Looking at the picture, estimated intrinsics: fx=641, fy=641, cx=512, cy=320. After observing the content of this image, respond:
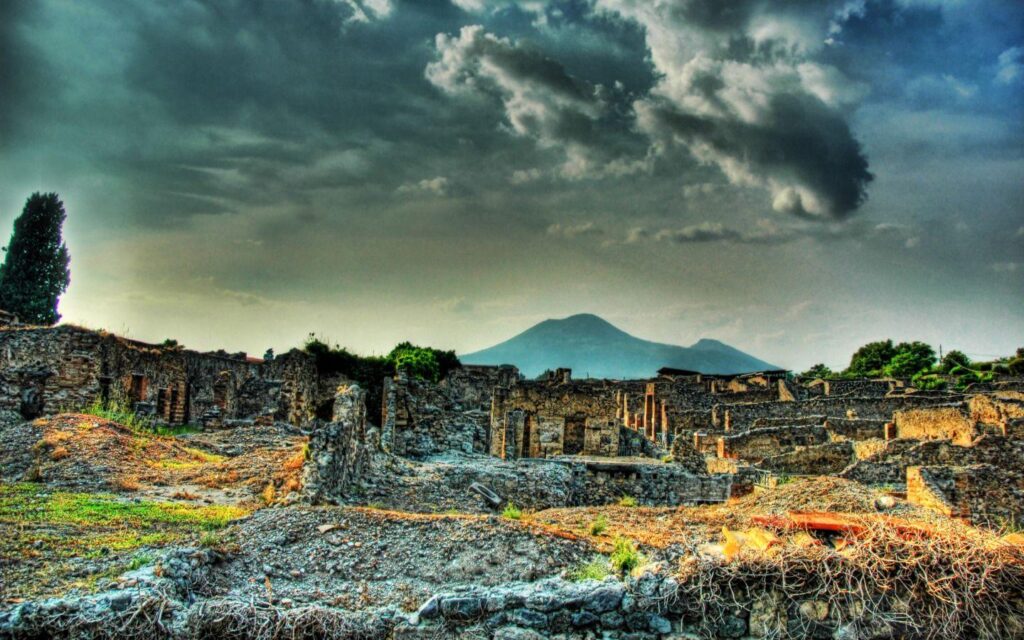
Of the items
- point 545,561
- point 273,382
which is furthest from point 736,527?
point 273,382

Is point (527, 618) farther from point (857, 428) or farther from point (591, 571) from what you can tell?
point (857, 428)

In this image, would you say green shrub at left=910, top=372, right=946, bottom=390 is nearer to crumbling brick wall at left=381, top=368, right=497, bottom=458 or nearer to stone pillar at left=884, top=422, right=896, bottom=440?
stone pillar at left=884, top=422, right=896, bottom=440

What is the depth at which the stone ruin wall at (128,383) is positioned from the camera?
69.4ft

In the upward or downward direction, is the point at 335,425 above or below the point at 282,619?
above

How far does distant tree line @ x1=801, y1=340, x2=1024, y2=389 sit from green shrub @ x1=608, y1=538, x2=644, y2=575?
4634cm

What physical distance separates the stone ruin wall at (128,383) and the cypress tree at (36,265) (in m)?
38.6

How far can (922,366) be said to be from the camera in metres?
64.3

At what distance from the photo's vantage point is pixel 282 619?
21.1 ft

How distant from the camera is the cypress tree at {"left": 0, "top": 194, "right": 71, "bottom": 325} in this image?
200ft

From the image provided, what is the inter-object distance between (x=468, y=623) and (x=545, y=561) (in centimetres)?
128

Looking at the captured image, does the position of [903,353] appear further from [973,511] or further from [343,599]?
[343,599]

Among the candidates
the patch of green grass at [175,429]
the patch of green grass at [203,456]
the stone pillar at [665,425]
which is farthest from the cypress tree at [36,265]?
the stone pillar at [665,425]

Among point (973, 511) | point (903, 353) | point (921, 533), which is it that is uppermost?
point (903, 353)

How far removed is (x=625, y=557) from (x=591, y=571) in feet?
1.36
